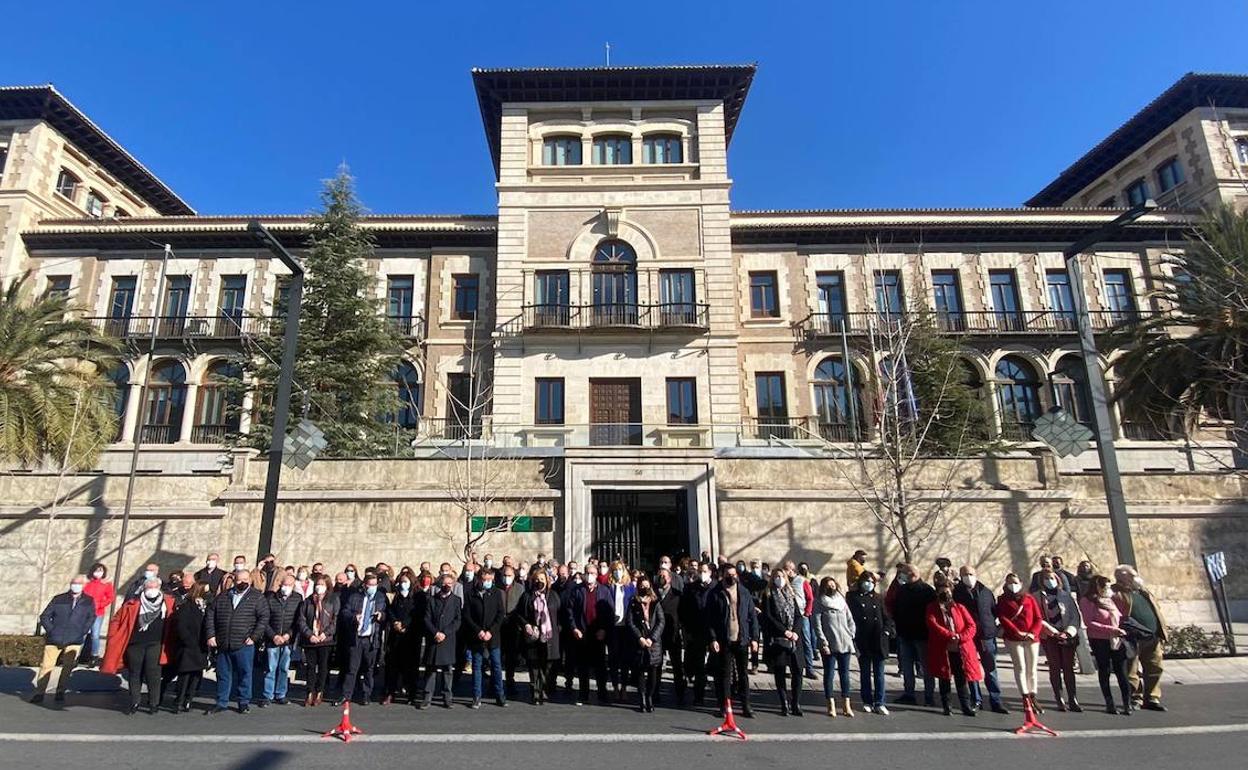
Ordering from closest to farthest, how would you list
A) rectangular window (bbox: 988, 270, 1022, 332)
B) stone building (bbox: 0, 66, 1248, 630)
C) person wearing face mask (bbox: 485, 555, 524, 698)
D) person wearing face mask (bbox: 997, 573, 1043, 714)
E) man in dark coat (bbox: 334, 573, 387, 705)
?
person wearing face mask (bbox: 997, 573, 1043, 714) → man in dark coat (bbox: 334, 573, 387, 705) → person wearing face mask (bbox: 485, 555, 524, 698) → stone building (bbox: 0, 66, 1248, 630) → rectangular window (bbox: 988, 270, 1022, 332)

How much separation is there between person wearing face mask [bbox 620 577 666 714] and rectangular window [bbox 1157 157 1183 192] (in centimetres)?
3497

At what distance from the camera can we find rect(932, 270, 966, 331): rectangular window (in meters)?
27.4

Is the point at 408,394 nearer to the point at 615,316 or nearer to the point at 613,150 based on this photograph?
the point at 615,316

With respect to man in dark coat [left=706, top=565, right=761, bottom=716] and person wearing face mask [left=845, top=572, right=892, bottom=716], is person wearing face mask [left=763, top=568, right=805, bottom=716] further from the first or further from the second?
person wearing face mask [left=845, top=572, right=892, bottom=716]

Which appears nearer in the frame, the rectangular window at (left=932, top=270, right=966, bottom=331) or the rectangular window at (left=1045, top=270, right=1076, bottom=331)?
the rectangular window at (left=932, top=270, right=966, bottom=331)

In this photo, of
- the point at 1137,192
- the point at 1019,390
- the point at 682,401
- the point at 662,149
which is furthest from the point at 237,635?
the point at 1137,192

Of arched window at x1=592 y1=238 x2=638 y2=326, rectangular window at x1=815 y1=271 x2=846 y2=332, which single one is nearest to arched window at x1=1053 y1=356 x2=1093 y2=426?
rectangular window at x1=815 y1=271 x2=846 y2=332

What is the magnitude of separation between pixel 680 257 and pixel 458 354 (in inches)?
392

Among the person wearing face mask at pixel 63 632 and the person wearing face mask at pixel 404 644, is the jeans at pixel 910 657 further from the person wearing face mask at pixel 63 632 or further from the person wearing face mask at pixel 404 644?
the person wearing face mask at pixel 63 632

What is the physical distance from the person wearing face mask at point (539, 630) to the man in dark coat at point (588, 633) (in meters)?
0.24

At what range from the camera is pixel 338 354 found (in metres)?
23.1

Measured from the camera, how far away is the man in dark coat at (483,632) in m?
9.03

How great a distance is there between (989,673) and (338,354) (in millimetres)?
21193

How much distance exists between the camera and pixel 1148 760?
20.9 feet
